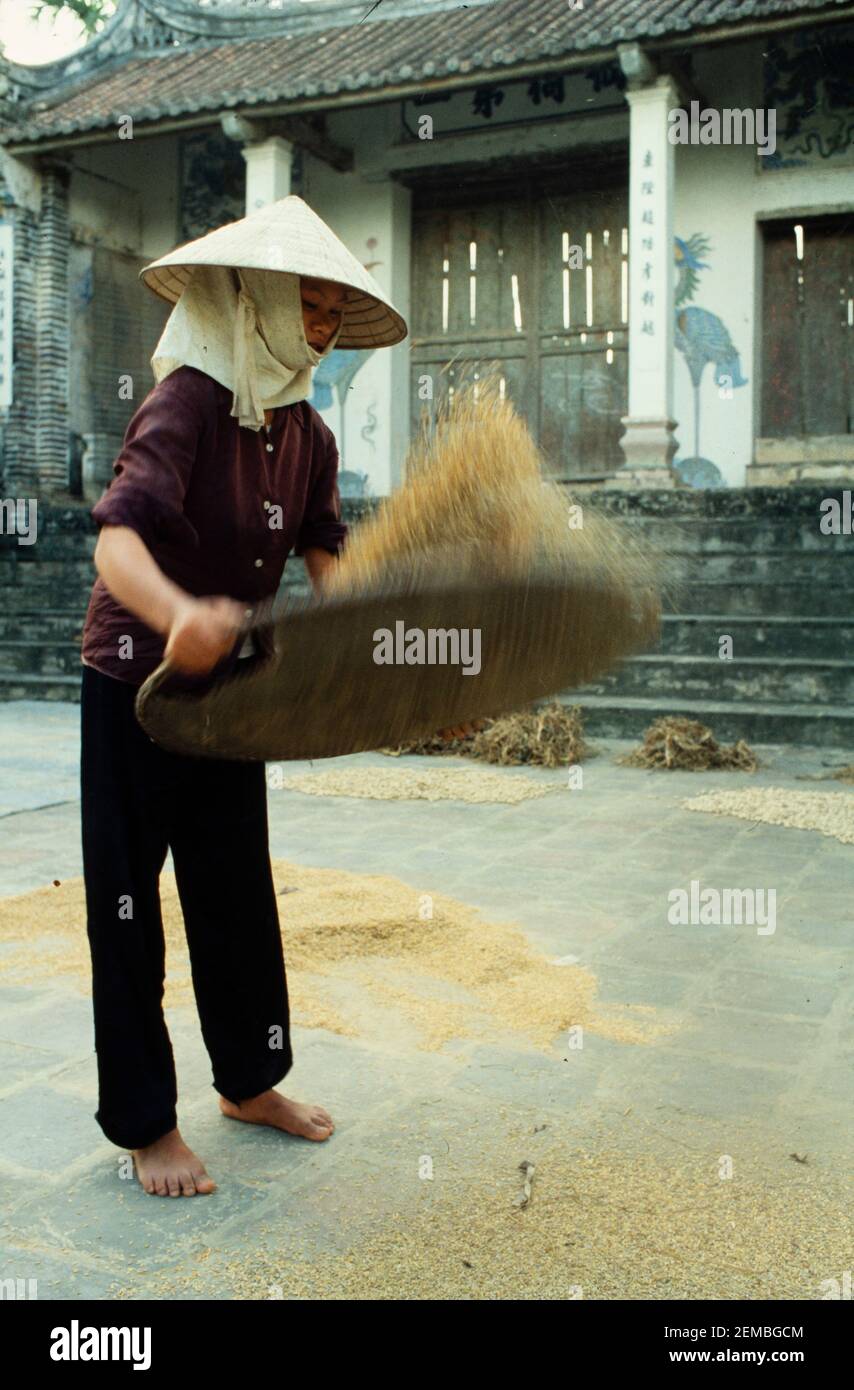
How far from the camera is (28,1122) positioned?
94.4 inches

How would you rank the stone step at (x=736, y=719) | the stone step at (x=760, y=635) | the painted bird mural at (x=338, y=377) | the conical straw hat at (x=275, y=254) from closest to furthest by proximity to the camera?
the conical straw hat at (x=275, y=254), the stone step at (x=736, y=719), the stone step at (x=760, y=635), the painted bird mural at (x=338, y=377)

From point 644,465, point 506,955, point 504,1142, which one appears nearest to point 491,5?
point 644,465

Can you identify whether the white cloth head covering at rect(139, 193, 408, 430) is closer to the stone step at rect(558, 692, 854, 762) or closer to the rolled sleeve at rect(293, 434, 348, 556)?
the rolled sleeve at rect(293, 434, 348, 556)

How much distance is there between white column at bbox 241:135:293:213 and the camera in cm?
1116

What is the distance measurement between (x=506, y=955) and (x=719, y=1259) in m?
1.55

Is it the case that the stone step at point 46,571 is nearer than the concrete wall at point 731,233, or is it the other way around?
the stone step at point 46,571

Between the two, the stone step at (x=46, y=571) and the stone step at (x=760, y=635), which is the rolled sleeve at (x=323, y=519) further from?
the stone step at (x=46, y=571)

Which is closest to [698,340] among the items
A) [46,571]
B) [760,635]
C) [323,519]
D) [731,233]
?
[731,233]

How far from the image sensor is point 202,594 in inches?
84.5

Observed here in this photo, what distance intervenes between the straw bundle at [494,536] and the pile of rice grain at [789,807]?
3.22 metres

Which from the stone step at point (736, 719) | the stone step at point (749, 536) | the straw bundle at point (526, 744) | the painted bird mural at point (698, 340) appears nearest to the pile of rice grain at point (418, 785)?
the straw bundle at point (526, 744)

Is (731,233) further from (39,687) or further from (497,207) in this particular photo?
(39,687)

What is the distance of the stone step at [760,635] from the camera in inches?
302

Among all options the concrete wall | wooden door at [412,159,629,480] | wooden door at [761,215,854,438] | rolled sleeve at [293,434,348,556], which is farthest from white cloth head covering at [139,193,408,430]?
wooden door at [412,159,629,480]
